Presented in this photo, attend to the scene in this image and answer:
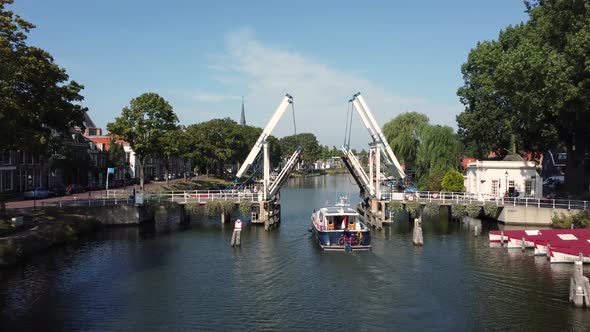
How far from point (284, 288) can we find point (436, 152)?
5301 centimetres

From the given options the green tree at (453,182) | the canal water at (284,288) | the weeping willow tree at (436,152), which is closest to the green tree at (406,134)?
the weeping willow tree at (436,152)

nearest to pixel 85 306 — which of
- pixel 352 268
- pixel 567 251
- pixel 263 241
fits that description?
pixel 352 268

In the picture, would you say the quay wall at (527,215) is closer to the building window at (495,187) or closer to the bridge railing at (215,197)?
the building window at (495,187)

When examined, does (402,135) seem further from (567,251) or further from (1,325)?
(1,325)

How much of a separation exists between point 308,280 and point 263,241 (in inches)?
544

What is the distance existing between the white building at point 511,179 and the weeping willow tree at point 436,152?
→ 14.5 metres

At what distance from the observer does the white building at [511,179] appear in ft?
194

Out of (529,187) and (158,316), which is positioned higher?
(529,187)

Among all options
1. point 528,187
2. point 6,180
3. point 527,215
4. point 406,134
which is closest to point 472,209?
point 527,215

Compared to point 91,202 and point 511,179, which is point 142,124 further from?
point 511,179

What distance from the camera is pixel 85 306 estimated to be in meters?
26.0

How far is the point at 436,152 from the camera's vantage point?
76.8 meters

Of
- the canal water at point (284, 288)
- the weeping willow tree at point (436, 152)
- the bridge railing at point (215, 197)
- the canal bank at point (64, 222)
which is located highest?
the weeping willow tree at point (436, 152)

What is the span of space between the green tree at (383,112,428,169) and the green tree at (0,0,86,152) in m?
54.0
